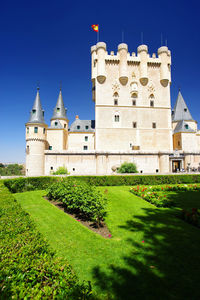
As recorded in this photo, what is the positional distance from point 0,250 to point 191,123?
40817 mm

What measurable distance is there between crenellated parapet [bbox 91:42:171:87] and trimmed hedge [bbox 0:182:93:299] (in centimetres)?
3288

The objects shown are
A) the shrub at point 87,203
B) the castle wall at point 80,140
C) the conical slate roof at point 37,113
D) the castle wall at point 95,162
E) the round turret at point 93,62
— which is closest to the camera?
the shrub at point 87,203

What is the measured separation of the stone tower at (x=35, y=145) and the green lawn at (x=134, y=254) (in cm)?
2105

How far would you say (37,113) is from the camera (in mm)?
30344

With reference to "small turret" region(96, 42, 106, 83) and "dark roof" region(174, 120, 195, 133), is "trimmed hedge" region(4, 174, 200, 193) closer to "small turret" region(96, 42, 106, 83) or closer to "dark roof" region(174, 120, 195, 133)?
"dark roof" region(174, 120, 195, 133)

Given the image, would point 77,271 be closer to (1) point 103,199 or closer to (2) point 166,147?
(1) point 103,199

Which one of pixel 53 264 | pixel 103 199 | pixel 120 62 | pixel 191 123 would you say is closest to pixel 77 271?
pixel 53 264

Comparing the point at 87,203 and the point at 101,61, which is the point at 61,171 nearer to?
the point at 87,203

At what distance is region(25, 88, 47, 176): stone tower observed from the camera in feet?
90.8

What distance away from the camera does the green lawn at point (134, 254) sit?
3.56m

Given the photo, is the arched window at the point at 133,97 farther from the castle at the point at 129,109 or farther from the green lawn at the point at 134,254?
the green lawn at the point at 134,254

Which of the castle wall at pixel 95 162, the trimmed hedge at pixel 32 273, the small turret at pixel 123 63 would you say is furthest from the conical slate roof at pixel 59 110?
the trimmed hedge at pixel 32 273

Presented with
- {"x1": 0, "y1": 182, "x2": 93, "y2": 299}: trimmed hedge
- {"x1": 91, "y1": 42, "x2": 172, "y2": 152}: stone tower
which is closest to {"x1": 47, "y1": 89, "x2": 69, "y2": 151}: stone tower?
{"x1": 91, "y1": 42, "x2": 172, "y2": 152}: stone tower

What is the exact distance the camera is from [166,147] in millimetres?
33062
